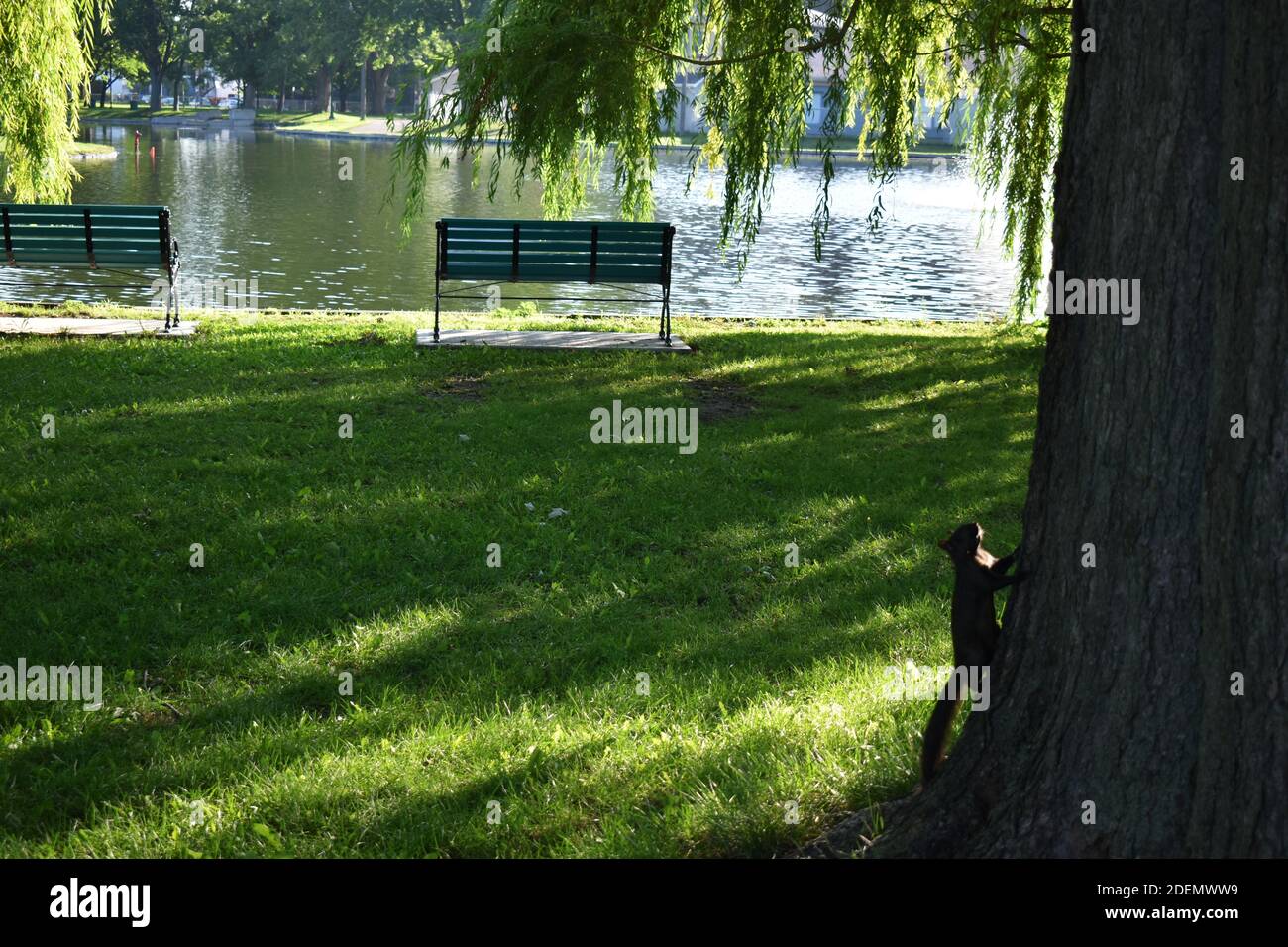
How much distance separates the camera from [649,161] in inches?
407

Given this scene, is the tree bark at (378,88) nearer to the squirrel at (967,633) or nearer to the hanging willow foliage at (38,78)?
the hanging willow foliage at (38,78)

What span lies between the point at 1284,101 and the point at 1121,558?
1.12 m

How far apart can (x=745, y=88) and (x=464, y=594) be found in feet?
17.8

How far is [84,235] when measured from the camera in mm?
11547

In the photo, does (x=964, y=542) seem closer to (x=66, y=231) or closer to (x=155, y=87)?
(x=66, y=231)

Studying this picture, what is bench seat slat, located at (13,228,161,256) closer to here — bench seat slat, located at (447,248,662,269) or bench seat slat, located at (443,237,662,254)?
bench seat slat, located at (443,237,662,254)

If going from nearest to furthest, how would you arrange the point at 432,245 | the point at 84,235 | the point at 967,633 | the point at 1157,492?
the point at 1157,492, the point at 967,633, the point at 84,235, the point at 432,245


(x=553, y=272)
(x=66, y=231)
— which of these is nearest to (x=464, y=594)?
(x=553, y=272)

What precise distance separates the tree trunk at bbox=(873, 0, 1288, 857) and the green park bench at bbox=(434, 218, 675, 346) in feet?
27.5

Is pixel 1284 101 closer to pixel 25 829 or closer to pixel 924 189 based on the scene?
pixel 25 829

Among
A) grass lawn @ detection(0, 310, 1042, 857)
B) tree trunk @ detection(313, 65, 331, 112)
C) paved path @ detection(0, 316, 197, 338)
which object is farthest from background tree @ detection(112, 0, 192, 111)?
grass lawn @ detection(0, 310, 1042, 857)

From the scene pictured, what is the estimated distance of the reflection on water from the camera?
1850 centimetres

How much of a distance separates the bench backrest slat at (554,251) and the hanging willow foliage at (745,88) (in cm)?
37
